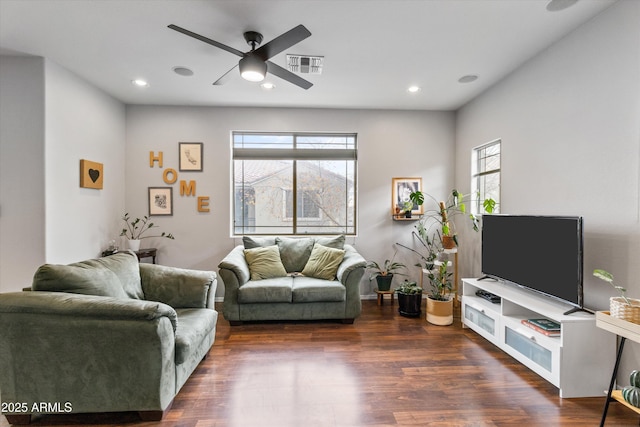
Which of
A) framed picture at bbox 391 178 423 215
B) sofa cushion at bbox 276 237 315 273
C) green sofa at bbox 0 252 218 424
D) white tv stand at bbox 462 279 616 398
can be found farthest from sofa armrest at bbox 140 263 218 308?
framed picture at bbox 391 178 423 215

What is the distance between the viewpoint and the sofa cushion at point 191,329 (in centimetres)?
193

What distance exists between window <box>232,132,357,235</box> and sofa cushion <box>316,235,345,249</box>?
0.43 metres

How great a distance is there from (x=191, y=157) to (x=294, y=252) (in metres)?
2.01

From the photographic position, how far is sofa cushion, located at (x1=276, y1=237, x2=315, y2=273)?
155 inches

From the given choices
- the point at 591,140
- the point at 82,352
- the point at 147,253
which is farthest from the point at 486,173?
the point at 147,253

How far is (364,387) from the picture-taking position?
85.0 inches

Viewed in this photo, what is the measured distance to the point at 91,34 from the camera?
8.10ft

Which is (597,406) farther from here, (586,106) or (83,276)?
(83,276)

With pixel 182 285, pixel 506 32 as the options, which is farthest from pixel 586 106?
pixel 182 285

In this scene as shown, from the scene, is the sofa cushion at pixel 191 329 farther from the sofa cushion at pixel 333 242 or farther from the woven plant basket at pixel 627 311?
the woven plant basket at pixel 627 311

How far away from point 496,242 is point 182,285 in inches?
122

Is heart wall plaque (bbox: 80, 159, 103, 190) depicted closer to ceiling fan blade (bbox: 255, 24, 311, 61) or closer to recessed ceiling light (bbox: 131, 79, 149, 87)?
recessed ceiling light (bbox: 131, 79, 149, 87)

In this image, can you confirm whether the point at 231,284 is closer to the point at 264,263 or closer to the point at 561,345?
the point at 264,263

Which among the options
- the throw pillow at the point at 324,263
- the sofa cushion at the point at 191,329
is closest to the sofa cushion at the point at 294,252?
the throw pillow at the point at 324,263
